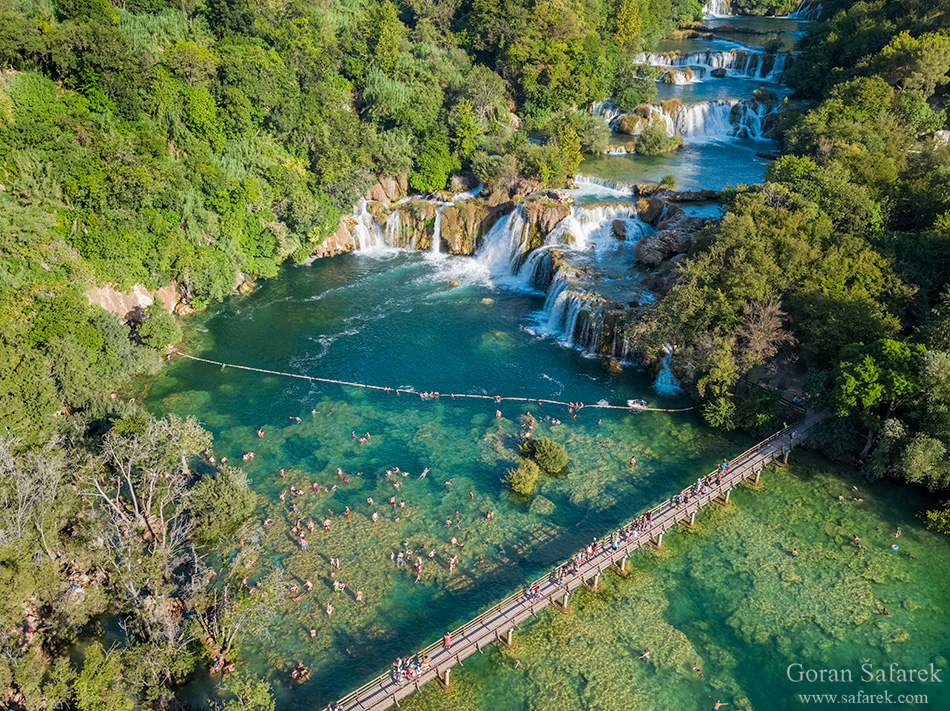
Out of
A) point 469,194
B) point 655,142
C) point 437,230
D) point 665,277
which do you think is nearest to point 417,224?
point 437,230

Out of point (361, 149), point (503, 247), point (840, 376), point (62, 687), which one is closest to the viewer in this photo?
point (62, 687)

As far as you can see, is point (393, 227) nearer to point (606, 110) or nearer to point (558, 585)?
point (606, 110)

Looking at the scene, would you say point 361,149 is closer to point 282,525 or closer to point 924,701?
point 282,525

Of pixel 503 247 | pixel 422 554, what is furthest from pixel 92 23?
pixel 422 554

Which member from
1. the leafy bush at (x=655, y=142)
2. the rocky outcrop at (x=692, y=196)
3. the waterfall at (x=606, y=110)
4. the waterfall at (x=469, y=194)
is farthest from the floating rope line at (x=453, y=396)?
the waterfall at (x=606, y=110)

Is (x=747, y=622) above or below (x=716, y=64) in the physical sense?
below

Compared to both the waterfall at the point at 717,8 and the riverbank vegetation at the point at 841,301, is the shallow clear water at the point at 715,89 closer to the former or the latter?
the riverbank vegetation at the point at 841,301
